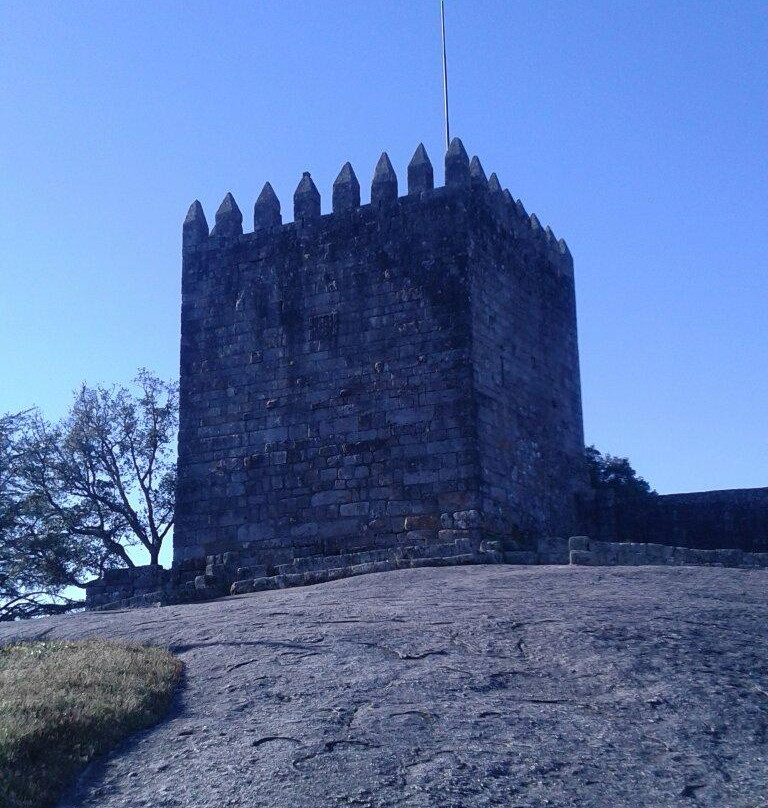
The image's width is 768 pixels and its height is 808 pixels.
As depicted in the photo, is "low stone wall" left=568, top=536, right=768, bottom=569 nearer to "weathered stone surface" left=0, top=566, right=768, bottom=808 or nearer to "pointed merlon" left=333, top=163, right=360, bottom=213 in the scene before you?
"weathered stone surface" left=0, top=566, right=768, bottom=808

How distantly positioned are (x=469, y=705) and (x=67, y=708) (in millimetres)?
2587

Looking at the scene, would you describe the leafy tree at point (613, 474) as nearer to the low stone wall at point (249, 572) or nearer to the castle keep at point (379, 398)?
the castle keep at point (379, 398)

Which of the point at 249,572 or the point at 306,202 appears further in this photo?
the point at 306,202

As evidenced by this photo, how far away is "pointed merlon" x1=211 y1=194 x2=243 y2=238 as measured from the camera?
18.5 m

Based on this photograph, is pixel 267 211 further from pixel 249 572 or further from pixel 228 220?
pixel 249 572

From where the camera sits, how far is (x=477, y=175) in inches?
673

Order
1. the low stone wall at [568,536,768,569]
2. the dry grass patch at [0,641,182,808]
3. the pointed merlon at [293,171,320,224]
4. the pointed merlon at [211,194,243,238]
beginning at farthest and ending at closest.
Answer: the pointed merlon at [211,194,243,238]
the pointed merlon at [293,171,320,224]
the low stone wall at [568,536,768,569]
the dry grass patch at [0,641,182,808]

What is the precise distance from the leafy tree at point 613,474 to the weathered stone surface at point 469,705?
33.7ft

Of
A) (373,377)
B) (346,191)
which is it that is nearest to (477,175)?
(346,191)

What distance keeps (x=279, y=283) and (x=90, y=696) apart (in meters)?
10.8

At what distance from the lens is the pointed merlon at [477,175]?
670 inches

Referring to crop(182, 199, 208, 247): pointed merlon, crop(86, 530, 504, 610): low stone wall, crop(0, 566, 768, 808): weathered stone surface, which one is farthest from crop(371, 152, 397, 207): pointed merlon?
crop(0, 566, 768, 808): weathered stone surface

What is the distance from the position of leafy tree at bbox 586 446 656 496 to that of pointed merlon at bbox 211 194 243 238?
7.73 metres

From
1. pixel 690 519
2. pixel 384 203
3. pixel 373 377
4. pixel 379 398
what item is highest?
pixel 384 203
